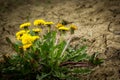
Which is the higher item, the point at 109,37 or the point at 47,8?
the point at 47,8

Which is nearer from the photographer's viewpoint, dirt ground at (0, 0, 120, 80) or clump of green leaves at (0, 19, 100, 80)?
clump of green leaves at (0, 19, 100, 80)

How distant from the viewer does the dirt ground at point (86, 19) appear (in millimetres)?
2682

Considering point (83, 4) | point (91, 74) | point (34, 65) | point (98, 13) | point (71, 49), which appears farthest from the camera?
point (83, 4)

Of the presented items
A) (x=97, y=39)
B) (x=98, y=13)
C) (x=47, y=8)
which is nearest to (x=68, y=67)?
(x=97, y=39)

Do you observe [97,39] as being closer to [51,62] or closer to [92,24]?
[92,24]

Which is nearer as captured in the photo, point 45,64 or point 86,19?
point 45,64

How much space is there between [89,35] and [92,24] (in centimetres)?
33

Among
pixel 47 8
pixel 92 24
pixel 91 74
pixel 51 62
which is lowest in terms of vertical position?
pixel 91 74

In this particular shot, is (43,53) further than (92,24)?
No

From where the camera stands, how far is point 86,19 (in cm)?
363

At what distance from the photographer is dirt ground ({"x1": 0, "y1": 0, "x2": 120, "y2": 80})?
268 cm

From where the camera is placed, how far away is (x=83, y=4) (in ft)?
13.4

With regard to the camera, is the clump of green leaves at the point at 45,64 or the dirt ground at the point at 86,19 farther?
the dirt ground at the point at 86,19

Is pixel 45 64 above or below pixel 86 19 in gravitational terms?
below
